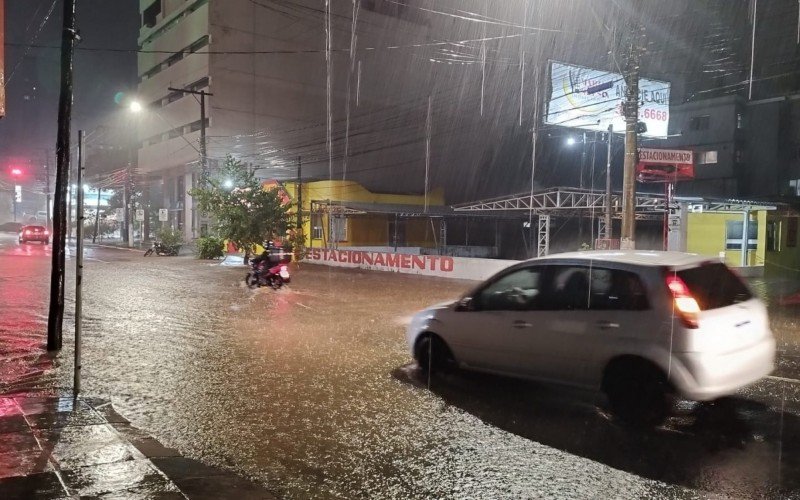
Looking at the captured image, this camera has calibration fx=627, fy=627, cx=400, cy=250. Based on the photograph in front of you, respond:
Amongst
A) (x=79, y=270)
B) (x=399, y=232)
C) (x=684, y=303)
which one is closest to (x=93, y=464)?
(x=79, y=270)

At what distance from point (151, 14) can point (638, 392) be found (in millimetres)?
61352

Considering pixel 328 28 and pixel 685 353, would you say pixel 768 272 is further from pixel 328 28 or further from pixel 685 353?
pixel 328 28

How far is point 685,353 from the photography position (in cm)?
536

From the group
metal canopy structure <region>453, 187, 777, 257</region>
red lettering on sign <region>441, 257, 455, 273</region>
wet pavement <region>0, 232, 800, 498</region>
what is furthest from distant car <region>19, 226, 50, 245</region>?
wet pavement <region>0, 232, 800, 498</region>

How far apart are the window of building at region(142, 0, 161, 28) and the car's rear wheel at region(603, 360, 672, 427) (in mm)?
58914

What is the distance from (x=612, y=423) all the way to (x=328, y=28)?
4992 centimetres

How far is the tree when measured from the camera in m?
30.4

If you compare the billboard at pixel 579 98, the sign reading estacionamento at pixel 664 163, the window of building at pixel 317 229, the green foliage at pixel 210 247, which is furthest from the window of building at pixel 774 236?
the green foliage at pixel 210 247

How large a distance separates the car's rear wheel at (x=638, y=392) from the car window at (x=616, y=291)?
52 centimetres

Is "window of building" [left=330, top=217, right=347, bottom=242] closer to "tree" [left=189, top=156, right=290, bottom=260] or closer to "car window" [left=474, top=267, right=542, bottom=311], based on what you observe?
"tree" [left=189, top=156, right=290, bottom=260]

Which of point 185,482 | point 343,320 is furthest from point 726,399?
point 343,320

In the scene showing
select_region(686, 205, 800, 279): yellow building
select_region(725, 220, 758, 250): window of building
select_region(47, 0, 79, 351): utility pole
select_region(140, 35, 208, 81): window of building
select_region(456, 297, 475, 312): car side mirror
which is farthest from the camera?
select_region(140, 35, 208, 81): window of building

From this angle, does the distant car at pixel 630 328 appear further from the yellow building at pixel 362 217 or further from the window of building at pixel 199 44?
the window of building at pixel 199 44

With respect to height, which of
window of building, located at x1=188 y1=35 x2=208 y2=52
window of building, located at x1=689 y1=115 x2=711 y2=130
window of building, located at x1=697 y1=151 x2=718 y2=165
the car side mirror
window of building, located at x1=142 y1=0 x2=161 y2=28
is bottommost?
the car side mirror
